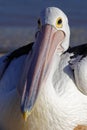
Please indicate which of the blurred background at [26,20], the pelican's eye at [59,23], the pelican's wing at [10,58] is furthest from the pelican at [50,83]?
the blurred background at [26,20]

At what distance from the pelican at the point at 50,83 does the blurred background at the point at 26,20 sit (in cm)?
335

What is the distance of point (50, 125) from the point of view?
5359 millimetres

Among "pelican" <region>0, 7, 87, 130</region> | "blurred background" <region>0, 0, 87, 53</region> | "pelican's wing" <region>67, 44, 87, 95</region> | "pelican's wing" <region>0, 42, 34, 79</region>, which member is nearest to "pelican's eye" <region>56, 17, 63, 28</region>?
"pelican" <region>0, 7, 87, 130</region>

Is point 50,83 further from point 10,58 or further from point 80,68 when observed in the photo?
point 10,58

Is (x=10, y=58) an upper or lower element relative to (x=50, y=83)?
lower

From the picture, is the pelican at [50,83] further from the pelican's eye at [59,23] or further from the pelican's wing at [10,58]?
the pelican's wing at [10,58]

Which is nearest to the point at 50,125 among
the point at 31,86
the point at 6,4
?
the point at 31,86

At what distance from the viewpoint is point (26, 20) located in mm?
10188

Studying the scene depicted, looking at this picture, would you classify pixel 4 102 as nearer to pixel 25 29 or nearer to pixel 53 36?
pixel 53 36

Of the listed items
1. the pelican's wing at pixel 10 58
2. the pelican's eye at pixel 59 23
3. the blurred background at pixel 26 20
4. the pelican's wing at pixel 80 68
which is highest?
the pelican's eye at pixel 59 23

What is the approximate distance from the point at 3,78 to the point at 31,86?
3.69 feet

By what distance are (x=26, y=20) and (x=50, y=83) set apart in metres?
4.98

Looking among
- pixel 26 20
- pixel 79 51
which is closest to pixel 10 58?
pixel 79 51

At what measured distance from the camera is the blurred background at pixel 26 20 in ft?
30.6
